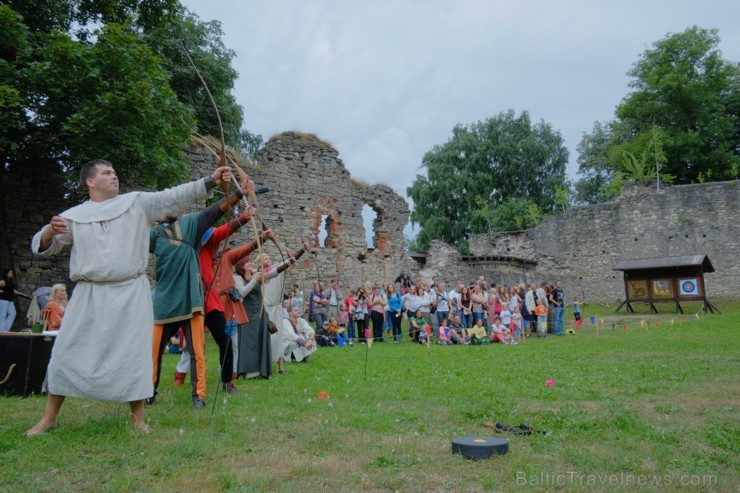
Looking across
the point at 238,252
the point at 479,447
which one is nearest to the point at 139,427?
the point at 479,447

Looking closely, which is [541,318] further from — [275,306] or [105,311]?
[105,311]

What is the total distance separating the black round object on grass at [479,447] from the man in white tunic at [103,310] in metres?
2.33

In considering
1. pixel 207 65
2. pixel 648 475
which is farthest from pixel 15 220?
pixel 648 475

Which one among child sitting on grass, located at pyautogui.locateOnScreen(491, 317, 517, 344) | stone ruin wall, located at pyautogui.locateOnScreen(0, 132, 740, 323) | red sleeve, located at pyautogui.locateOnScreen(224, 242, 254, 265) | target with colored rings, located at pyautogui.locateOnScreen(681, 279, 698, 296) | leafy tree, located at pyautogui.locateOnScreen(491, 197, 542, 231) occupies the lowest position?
child sitting on grass, located at pyautogui.locateOnScreen(491, 317, 517, 344)

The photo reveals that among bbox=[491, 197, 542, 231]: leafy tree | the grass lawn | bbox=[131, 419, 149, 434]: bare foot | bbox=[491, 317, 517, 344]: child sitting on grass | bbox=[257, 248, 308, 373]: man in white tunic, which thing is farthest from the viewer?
bbox=[491, 197, 542, 231]: leafy tree

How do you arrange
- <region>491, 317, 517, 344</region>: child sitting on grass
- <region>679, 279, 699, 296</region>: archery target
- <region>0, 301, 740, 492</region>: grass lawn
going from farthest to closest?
<region>679, 279, 699, 296</region>: archery target, <region>491, 317, 517, 344</region>: child sitting on grass, <region>0, 301, 740, 492</region>: grass lawn

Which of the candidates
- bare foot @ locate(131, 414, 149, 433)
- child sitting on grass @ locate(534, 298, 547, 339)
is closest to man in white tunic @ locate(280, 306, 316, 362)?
bare foot @ locate(131, 414, 149, 433)

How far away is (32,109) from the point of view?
464 inches

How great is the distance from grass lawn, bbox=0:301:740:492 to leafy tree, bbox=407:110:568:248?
39.1m

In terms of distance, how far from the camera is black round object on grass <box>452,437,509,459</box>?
354 centimetres

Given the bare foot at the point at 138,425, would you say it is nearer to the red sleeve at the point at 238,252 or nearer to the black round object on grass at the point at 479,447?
the black round object on grass at the point at 479,447

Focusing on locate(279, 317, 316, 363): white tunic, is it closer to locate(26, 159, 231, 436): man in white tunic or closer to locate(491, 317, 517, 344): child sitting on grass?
locate(26, 159, 231, 436): man in white tunic

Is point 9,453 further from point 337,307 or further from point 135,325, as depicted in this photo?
point 337,307

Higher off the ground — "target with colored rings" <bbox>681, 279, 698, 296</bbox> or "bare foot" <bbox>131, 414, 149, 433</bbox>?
"target with colored rings" <bbox>681, 279, 698, 296</bbox>
